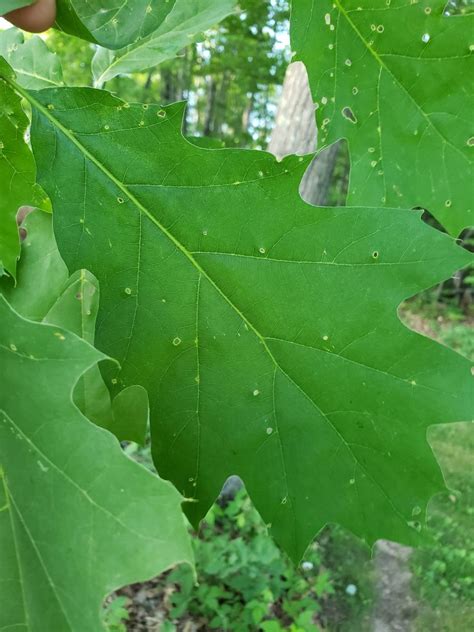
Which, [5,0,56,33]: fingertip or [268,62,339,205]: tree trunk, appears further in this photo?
[268,62,339,205]: tree trunk

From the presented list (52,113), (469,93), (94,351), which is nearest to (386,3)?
(469,93)

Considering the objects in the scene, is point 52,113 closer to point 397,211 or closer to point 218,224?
point 218,224

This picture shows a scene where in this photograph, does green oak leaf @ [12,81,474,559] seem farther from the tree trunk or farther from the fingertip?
the tree trunk

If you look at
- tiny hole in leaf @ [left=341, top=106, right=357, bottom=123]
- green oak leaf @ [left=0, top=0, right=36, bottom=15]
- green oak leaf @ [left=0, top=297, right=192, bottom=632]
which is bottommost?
green oak leaf @ [left=0, top=297, right=192, bottom=632]

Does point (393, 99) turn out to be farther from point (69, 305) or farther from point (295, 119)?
point (295, 119)

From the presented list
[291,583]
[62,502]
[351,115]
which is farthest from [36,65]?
[291,583]

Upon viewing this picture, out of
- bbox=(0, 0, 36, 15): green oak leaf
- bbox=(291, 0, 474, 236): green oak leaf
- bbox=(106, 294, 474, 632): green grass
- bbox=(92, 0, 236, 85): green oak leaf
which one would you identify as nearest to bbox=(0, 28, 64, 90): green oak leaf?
bbox=(92, 0, 236, 85): green oak leaf
